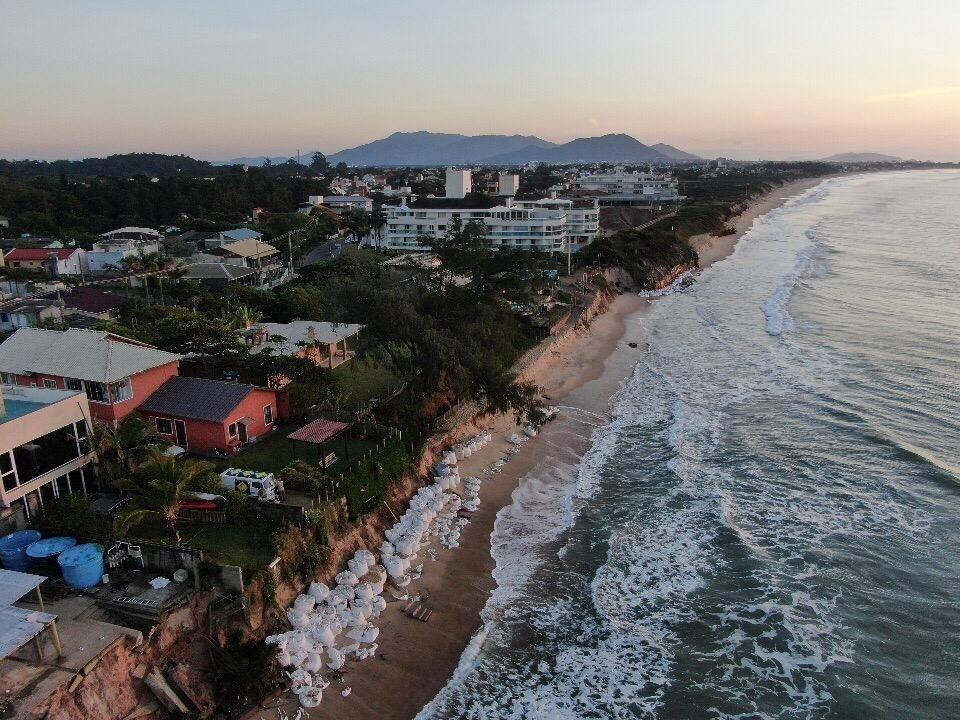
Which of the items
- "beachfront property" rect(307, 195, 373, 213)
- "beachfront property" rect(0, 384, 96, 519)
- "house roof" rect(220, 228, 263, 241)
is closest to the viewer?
"beachfront property" rect(0, 384, 96, 519)

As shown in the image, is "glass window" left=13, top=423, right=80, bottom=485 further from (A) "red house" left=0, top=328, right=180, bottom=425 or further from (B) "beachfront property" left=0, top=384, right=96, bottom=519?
(A) "red house" left=0, top=328, right=180, bottom=425

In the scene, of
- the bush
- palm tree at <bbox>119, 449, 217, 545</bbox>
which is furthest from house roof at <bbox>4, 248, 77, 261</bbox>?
the bush

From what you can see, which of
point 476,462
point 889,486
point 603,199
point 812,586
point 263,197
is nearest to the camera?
point 812,586

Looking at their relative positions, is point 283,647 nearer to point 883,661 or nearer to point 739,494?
point 883,661

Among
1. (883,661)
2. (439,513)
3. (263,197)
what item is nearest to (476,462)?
(439,513)

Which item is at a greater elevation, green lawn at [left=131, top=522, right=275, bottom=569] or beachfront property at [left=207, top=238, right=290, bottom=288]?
beachfront property at [left=207, top=238, right=290, bottom=288]

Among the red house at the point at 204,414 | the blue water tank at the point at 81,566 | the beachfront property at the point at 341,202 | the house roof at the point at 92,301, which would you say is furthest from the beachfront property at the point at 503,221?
the blue water tank at the point at 81,566
